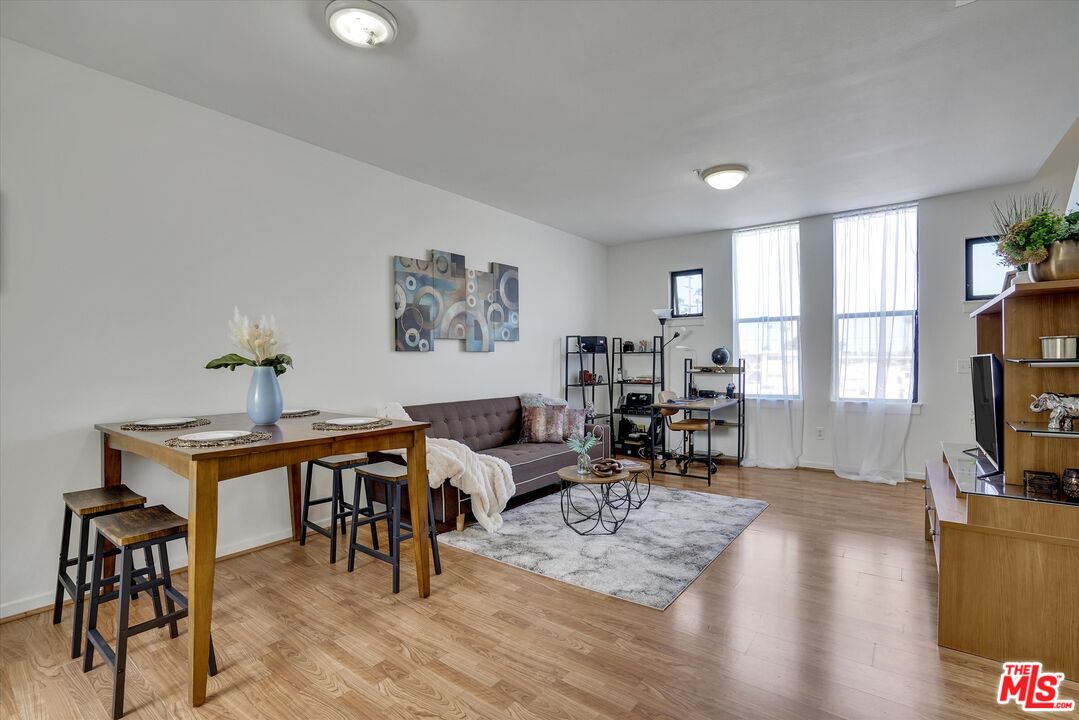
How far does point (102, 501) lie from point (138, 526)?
481mm

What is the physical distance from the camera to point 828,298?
18.0ft

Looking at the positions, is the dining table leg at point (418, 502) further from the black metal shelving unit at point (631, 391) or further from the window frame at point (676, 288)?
the window frame at point (676, 288)

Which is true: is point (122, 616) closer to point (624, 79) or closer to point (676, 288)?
point (624, 79)

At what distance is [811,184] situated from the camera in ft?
14.7

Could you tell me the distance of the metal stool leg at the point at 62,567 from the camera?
7.25ft

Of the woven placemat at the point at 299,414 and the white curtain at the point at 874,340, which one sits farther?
the white curtain at the point at 874,340

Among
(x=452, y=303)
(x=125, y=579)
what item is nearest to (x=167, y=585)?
(x=125, y=579)

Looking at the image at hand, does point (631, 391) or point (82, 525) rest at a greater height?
point (631, 391)

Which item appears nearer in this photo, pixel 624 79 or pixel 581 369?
pixel 624 79

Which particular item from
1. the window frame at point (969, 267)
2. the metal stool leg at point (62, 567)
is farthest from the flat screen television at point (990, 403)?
the metal stool leg at point (62, 567)

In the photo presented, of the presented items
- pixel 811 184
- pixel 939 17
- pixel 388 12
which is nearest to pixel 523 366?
pixel 811 184

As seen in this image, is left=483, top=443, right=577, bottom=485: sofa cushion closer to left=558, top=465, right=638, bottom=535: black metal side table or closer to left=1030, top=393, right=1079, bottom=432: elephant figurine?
left=558, top=465, right=638, bottom=535: black metal side table

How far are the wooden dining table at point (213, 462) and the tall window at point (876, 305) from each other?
4.84 m

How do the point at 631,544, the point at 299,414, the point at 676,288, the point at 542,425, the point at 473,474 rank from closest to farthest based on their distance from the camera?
the point at 299,414 < the point at 631,544 < the point at 473,474 < the point at 542,425 < the point at 676,288
